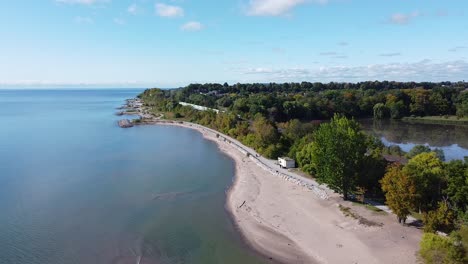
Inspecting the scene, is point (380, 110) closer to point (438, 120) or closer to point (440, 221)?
point (438, 120)

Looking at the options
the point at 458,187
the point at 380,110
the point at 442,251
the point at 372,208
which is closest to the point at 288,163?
the point at 372,208

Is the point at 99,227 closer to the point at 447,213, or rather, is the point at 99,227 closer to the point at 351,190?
the point at 351,190

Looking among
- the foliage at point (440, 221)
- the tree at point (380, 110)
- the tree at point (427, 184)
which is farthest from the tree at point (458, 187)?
the tree at point (380, 110)

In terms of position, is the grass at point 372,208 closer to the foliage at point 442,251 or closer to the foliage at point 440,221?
the foliage at point 440,221

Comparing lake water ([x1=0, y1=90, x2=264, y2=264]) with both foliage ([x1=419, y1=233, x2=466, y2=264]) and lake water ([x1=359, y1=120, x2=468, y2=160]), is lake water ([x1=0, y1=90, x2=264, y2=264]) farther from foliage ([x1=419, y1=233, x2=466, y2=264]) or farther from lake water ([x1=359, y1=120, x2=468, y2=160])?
lake water ([x1=359, y1=120, x2=468, y2=160])

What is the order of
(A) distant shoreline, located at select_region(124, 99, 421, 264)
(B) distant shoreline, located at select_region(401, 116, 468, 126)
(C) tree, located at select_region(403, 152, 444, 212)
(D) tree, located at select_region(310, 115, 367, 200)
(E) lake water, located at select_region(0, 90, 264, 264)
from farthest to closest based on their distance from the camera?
(B) distant shoreline, located at select_region(401, 116, 468, 126), (D) tree, located at select_region(310, 115, 367, 200), (C) tree, located at select_region(403, 152, 444, 212), (E) lake water, located at select_region(0, 90, 264, 264), (A) distant shoreline, located at select_region(124, 99, 421, 264)

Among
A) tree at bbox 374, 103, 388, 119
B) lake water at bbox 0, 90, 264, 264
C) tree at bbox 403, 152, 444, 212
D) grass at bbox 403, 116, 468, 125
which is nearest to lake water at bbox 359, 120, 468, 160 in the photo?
tree at bbox 374, 103, 388, 119
